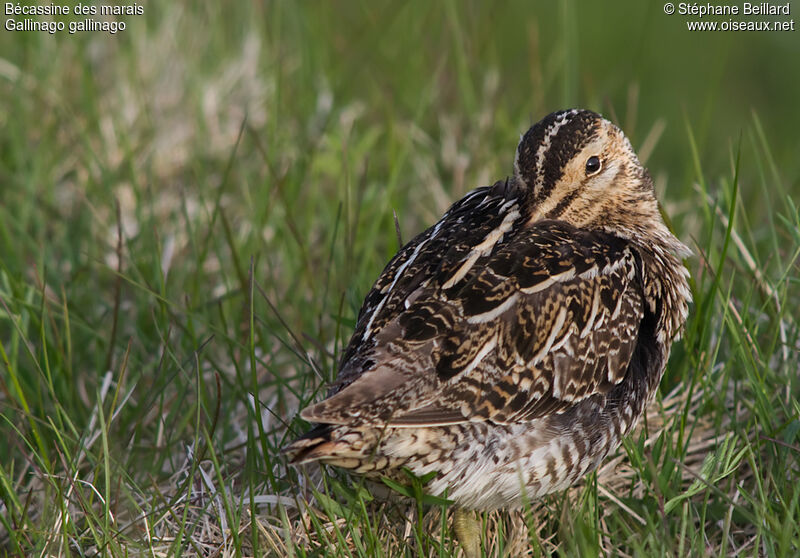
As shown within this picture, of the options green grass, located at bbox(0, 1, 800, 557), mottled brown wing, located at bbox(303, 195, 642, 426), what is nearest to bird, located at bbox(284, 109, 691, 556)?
mottled brown wing, located at bbox(303, 195, 642, 426)

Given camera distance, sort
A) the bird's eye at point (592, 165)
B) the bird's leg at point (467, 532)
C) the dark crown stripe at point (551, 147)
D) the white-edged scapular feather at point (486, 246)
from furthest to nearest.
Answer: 1. the bird's eye at point (592, 165)
2. the dark crown stripe at point (551, 147)
3. the bird's leg at point (467, 532)
4. the white-edged scapular feather at point (486, 246)

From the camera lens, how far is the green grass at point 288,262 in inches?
151

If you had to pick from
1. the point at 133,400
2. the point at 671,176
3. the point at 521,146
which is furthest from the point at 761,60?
the point at 133,400

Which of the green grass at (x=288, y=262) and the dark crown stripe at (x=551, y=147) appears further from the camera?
the dark crown stripe at (x=551, y=147)

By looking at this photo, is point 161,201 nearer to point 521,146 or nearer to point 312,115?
point 312,115

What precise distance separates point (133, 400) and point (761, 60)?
24.8 feet

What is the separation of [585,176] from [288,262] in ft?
6.47

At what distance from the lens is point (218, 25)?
7602 millimetres

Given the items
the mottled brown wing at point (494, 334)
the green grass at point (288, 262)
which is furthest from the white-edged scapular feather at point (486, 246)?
the green grass at point (288, 262)

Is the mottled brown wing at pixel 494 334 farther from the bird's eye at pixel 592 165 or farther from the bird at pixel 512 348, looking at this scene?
the bird's eye at pixel 592 165

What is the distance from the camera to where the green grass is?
151 inches

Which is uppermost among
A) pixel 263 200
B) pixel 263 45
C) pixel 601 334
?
pixel 263 45

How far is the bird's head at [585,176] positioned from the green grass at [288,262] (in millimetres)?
339

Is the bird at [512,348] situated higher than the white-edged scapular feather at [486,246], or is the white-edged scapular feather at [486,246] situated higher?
the white-edged scapular feather at [486,246]
